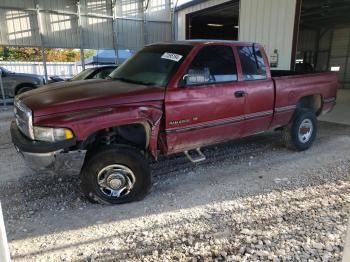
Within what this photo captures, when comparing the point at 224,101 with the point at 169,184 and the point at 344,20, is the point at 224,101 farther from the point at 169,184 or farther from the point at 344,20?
the point at 344,20

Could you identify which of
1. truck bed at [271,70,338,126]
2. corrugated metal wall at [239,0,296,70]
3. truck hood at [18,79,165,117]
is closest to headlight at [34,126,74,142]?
truck hood at [18,79,165,117]

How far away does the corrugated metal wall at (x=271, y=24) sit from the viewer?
8.41 m

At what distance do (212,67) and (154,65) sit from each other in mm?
832

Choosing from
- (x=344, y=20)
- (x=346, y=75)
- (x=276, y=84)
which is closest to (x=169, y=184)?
(x=276, y=84)

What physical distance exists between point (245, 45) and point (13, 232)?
4056 mm

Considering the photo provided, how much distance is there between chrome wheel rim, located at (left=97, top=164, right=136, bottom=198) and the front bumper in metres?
0.33

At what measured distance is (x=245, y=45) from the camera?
4.69 m

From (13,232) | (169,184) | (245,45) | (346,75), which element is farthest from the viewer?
(346,75)

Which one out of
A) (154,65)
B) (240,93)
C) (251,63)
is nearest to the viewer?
(154,65)

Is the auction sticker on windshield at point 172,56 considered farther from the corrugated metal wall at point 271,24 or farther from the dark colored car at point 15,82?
the dark colored car at point 15,82

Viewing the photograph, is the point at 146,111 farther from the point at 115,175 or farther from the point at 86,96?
the point at 115,175

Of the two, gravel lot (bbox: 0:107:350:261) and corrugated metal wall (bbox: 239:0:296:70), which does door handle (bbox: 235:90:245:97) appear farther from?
corrugated metal wall (bbox: 239:0:296:70)

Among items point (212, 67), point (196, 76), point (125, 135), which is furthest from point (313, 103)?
point (125, 135)

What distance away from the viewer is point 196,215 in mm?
3301
